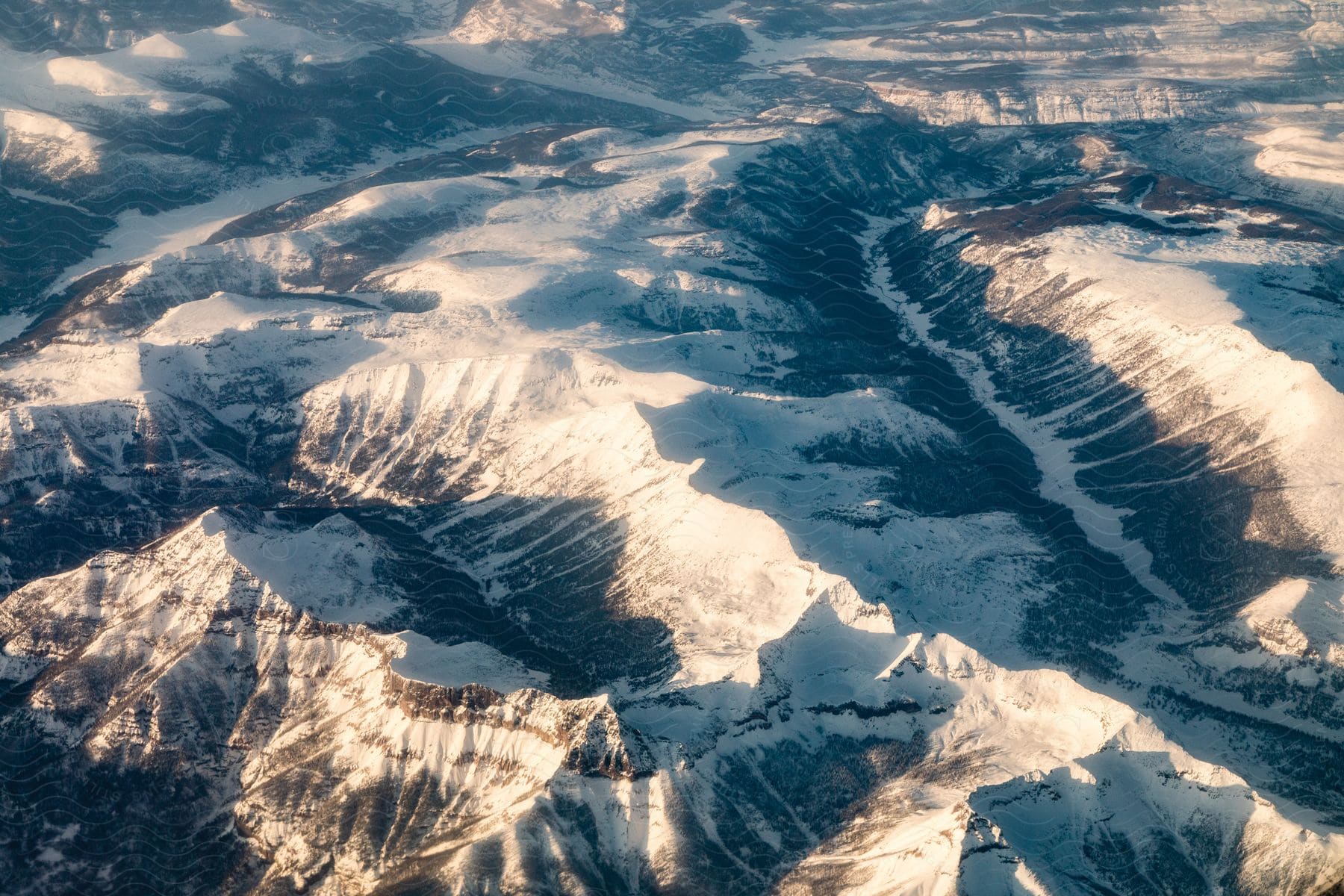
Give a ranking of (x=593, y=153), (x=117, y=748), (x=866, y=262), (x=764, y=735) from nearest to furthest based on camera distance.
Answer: (x=764, y=735) < (x=117, y=748) < (x=866, y=262) < (x=593, y=153)

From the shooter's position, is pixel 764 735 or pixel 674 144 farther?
pixel 674 144

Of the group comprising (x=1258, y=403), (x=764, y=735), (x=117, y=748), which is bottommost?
(x=117, y=748)

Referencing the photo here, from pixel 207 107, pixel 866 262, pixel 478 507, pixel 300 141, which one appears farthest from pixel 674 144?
pixel 478 507

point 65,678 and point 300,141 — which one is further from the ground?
point 300,141

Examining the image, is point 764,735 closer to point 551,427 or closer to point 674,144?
point 551,427

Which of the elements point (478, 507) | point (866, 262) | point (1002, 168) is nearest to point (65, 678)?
point (478, 507)

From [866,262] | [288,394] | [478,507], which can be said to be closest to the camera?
[478,507]
